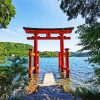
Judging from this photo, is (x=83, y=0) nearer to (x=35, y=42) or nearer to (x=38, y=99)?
(x=38, y=99)

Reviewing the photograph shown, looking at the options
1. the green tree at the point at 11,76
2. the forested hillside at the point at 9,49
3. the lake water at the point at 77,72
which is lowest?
the lake water at the point at 77,72

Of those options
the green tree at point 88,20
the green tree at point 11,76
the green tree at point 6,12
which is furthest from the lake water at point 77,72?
the green tree at point 6,12

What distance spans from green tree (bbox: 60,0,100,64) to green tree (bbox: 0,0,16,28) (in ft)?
10.8

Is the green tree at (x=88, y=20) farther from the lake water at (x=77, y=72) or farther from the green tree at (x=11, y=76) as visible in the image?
the green tree at (x=11, y=76)

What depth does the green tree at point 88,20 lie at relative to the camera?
540cm

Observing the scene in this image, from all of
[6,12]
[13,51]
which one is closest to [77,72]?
[6,12]

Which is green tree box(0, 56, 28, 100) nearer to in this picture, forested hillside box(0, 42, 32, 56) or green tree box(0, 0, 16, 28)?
forested hillside box(0, 42, 32, 56)

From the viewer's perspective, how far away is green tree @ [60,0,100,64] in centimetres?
540

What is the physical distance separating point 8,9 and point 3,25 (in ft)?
2.11

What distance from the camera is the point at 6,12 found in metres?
8.88

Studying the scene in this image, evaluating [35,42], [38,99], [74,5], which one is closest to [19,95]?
[38,99]

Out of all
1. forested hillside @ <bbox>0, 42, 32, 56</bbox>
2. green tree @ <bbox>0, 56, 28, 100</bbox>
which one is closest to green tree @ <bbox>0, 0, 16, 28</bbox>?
forested hillside @ <bbox>0, 42, 32, 56</bbox>

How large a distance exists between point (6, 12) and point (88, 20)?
4.07m

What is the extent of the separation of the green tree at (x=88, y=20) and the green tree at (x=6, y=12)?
3280 millimetres
